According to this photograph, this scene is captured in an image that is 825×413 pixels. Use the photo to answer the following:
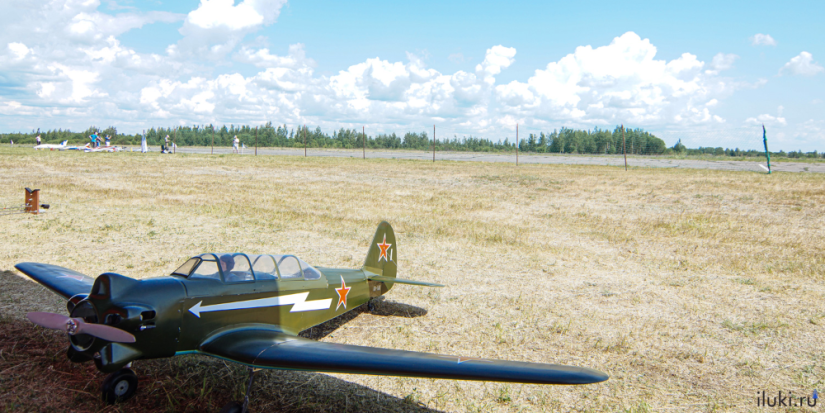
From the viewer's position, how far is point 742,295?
27.6ft

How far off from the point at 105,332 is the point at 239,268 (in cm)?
143

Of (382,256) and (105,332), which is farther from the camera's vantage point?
(382,256)

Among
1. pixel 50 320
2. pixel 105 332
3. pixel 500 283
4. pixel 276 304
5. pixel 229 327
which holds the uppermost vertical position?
pixel 50 320

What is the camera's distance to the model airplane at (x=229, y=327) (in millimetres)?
3711

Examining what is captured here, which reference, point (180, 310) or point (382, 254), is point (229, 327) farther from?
point (382, 254)

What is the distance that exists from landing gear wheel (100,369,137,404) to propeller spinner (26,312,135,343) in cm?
78

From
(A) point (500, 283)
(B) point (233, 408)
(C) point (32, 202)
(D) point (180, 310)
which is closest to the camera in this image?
(B) point (233, 408)

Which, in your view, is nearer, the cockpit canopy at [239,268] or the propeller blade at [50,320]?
the propeller blade at [50,320]

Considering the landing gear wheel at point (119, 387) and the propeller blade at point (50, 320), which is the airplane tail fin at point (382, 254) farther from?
the propeller blade at point (50, 320)

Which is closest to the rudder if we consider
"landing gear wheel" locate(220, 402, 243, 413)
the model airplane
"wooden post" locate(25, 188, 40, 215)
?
the model airplane

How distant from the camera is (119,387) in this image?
450 cm

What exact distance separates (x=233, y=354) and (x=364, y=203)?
14417 mm

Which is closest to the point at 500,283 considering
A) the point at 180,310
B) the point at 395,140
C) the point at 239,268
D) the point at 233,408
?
the point at 239,268

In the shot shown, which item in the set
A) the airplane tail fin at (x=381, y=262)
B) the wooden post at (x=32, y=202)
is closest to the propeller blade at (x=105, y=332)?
the airplane tail fin at (x=381, y=262)
